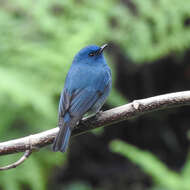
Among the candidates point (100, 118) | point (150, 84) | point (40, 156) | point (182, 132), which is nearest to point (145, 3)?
point (150, 84)

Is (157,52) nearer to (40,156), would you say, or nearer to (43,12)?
(43,12)

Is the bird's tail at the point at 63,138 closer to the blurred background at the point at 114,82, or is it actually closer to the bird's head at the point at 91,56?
the bird's head at the point at 91,56

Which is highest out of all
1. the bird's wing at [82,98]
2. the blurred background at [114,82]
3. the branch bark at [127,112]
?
the branch bark at [127,112]

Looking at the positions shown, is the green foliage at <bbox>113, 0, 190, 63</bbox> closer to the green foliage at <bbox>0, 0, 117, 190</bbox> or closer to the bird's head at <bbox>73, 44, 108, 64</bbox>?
the green foliage at <bbox>0, 0, 117, 190</bbox>

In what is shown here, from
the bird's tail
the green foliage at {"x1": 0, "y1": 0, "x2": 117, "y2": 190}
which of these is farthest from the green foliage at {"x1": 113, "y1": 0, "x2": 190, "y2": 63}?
the bird's tail

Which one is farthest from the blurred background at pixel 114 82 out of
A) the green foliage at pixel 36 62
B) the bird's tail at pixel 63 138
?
the bird's tail at pixel 63 138

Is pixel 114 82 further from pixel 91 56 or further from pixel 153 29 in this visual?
pixel 91 56
